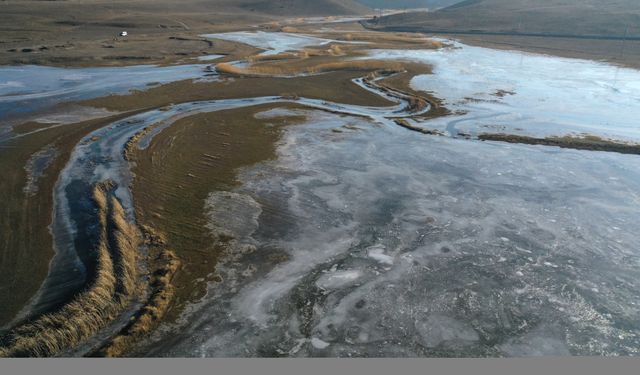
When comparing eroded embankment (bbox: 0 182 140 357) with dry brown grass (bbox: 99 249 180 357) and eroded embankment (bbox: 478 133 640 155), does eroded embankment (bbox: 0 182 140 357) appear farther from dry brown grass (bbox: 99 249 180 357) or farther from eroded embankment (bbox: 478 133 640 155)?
eroded embankment (bbox: 478 133 640 155)

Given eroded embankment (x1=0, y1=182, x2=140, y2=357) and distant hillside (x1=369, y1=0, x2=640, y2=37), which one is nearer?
eroded embankment (x1=0, y1=182, x2=140, y2=357)

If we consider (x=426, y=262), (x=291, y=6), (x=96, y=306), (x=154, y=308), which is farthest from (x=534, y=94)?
(x=291, y=6)

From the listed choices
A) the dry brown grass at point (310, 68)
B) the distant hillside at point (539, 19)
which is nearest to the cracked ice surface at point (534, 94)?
the dry brown grass at point (310, 68)

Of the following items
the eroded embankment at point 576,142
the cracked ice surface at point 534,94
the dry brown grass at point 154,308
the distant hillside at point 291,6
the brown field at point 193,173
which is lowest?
the dry brown grass at point 154,308

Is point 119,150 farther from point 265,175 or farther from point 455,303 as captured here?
point 455,303

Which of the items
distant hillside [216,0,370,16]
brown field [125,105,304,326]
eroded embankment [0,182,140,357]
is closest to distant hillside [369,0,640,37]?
distant hillside [216,0,370,16]

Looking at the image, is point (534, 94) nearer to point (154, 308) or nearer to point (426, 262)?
point (426, 262)

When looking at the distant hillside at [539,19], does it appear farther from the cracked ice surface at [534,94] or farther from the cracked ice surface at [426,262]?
the cracked ice surface at [426,262]
